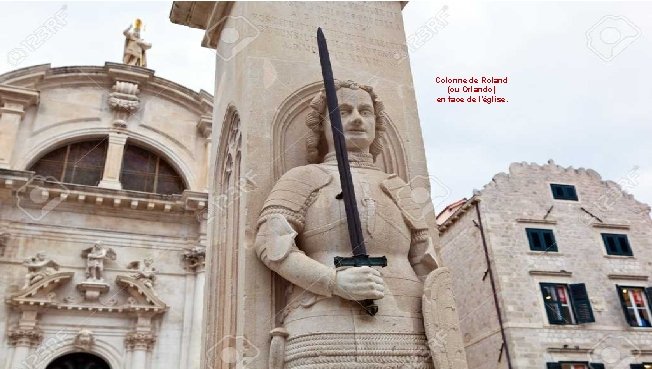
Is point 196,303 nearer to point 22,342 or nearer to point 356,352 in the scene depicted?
point 22,342

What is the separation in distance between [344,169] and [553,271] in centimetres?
2039

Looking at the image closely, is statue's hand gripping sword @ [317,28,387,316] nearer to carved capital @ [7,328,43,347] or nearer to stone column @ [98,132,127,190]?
carved capital @ [7,328,43,347]

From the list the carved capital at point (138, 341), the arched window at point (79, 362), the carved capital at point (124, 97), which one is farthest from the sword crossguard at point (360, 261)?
the carved capital at point (124, 97)

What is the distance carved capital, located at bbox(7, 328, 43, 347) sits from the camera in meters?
16.8

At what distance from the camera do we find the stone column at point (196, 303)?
17.9 metres

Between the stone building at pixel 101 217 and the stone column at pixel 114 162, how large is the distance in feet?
0.14

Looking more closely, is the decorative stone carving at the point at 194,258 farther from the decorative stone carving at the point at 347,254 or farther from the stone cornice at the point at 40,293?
the decorative stone carving at the point at 347,254

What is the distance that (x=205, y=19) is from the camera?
22.6ft

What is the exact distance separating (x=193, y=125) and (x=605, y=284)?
1786cm

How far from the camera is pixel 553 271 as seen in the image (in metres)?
21.9

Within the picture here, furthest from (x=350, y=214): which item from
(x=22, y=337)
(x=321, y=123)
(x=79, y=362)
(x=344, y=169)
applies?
(x=22, y=337)

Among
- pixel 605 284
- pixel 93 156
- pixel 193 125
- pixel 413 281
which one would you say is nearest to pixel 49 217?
pixel 93 156

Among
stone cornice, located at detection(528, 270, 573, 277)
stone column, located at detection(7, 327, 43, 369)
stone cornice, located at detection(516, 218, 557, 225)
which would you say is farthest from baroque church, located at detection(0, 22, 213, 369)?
stone cornice, located at detection(528, 270, 573, 277)

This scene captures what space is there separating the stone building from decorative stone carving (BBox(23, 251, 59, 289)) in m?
0.03
